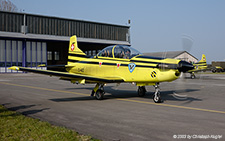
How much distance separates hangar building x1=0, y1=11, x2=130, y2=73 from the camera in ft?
146

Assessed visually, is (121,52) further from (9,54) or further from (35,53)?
(35,53)

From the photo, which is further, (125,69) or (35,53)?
(35,53)

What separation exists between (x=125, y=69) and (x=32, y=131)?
6632 mm

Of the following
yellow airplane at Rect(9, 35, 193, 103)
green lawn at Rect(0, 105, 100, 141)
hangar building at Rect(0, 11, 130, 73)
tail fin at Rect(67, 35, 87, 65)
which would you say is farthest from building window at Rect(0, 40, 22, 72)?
green lawn at Rect(0, 105, 100, 141)

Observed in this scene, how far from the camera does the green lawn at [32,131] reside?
5285mm

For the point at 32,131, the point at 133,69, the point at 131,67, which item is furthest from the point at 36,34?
the point at 32,131

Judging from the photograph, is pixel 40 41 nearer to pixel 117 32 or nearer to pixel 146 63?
pixel 117 32

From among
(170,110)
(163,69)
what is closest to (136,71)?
(163,69)

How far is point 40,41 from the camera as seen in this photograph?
48938 millimetres

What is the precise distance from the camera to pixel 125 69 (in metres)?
11.6

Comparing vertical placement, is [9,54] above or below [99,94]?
above

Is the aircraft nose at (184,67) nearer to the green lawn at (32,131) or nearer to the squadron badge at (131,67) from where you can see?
the squadron badge at (131,67)

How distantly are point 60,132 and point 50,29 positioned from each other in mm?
45995

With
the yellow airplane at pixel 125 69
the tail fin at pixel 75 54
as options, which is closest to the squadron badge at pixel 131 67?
the yellow airplane at pixel 125 69
